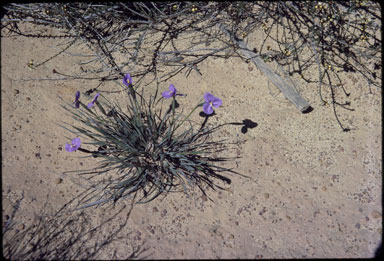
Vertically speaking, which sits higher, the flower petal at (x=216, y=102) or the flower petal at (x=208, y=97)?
the flower petal at (x=208, y=97)

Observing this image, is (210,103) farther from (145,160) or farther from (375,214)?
(375,214)

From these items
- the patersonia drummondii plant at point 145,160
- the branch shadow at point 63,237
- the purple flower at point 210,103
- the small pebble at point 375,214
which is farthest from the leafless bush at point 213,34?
the branch shadow at point 63,237

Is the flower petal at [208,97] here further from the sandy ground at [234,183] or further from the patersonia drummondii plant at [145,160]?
the sandy ground at [234,183]

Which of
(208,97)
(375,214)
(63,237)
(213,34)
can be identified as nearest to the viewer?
(208,97)

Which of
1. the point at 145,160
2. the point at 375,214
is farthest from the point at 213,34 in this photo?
the point at 375,214

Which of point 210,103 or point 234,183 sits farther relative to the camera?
point 234,183

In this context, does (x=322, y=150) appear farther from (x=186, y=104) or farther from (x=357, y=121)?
(x=186, y=104)

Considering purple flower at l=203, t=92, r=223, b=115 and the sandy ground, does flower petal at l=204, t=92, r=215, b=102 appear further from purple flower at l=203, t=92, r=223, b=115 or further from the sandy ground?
the sandy ground

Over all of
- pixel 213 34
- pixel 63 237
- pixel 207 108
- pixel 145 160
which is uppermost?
pixel 213 34

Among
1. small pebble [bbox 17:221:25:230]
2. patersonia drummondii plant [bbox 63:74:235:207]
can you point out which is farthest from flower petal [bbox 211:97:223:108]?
small pebble [bbox 17:221:25:230]
